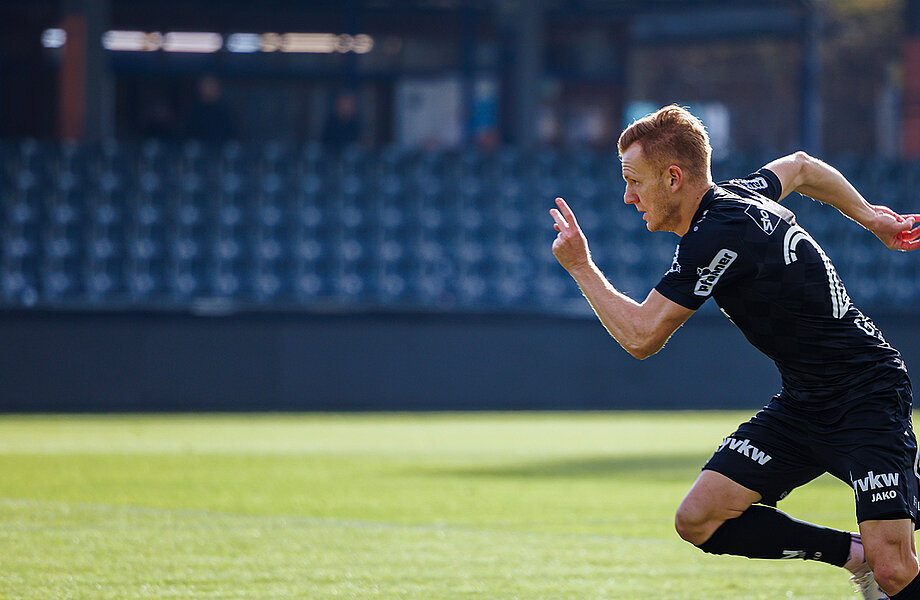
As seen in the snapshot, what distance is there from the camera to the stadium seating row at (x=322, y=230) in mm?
16953

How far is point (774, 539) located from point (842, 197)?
1330mm

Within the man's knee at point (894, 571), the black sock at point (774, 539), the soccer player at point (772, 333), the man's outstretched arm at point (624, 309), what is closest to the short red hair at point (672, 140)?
the soccer player at point (772, 333)

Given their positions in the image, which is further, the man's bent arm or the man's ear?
the man's ear

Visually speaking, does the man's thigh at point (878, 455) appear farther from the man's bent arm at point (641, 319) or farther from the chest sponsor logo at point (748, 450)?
the man's bent arm at point (641, 319)

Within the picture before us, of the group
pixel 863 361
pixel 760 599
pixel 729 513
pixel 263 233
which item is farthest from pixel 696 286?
pixel 263 233

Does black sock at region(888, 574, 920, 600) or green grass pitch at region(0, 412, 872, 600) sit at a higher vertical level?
black sock at region(888, 574, 920, 600)

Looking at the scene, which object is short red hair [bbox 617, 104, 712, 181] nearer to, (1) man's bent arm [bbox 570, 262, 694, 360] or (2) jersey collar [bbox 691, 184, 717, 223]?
(2) jersey collar [bbox 691, 184, 717, 223]

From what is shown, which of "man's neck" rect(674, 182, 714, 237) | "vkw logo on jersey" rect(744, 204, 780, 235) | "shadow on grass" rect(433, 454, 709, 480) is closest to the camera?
"vkw logo on jersey" rect(744, 204, 780, 235)

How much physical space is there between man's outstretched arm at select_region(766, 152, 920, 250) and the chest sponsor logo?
3.12 ft

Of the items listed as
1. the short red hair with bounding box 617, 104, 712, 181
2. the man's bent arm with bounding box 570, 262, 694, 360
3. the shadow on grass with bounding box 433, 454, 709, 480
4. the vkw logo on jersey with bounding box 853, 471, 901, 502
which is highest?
the short red hair with bounding box 617, 104, 712, 181

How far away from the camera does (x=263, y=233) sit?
1753 cm

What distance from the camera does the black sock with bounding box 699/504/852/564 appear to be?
5070mm

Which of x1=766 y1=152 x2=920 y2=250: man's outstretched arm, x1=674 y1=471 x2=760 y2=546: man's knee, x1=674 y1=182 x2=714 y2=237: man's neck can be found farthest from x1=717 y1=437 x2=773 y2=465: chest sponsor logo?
x1=766 y1=152 x2=920 y2=250: man's outstretched arm

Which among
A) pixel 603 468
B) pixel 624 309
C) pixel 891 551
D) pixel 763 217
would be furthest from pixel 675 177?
pixel 603 468
